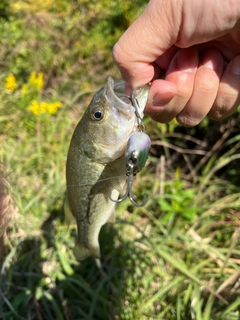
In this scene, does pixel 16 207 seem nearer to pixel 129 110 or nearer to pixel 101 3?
pixel 129 110

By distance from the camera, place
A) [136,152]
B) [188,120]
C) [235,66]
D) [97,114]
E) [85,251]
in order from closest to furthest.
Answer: [136,152]
[97,114]
[235,66]
[188,120]
[85,251]

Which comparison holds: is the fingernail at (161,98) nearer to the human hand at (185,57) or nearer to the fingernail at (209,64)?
the human hand at (185,57)

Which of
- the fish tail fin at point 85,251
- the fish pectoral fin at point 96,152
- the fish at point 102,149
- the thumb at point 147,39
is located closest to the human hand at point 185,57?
the thumb at point 147,39

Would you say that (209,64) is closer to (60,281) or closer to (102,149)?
(102,149)

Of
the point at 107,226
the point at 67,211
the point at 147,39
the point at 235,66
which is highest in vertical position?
the point at 147,39

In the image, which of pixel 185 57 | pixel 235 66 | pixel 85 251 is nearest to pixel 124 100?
pixel 185 57

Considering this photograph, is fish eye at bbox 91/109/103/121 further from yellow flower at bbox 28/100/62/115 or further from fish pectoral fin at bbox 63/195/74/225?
yellow flower at bbox 28/100/62/115
